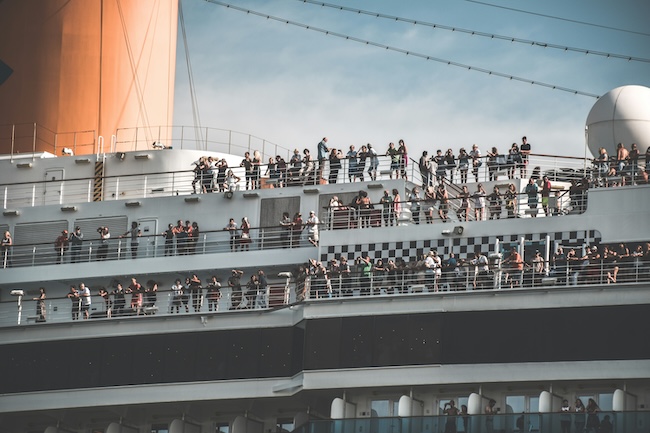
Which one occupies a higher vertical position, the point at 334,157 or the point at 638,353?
the point at 334,157

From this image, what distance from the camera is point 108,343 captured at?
43.3 metres

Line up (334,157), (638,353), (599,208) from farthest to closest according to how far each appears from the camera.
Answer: (334,157)
(599,208)
(638,353)

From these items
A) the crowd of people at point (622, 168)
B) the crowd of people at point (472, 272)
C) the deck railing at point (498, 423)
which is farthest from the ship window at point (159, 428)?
the crowd of people at point (622, 168)

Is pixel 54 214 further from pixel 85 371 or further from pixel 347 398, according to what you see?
pixel 347 398

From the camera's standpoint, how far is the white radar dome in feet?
150

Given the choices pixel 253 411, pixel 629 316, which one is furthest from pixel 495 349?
pixel 253 411

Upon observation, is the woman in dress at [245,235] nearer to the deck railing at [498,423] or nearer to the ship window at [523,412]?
the deck railing at [498,423]

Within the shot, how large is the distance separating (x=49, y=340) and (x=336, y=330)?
7.01 meters

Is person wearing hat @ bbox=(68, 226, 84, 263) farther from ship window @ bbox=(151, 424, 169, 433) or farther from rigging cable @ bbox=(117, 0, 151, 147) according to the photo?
rigging cable @ bbox=(117, 0, 151, 147)

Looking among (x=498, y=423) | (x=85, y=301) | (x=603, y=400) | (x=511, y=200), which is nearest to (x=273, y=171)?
(x=85, y=301)

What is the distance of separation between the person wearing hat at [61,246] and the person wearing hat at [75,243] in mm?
127

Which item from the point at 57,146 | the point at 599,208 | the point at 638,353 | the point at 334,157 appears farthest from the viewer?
the point at 57,146

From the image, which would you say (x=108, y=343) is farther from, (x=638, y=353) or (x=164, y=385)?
(x=638, y=353)

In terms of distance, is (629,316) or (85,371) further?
(85,371)
